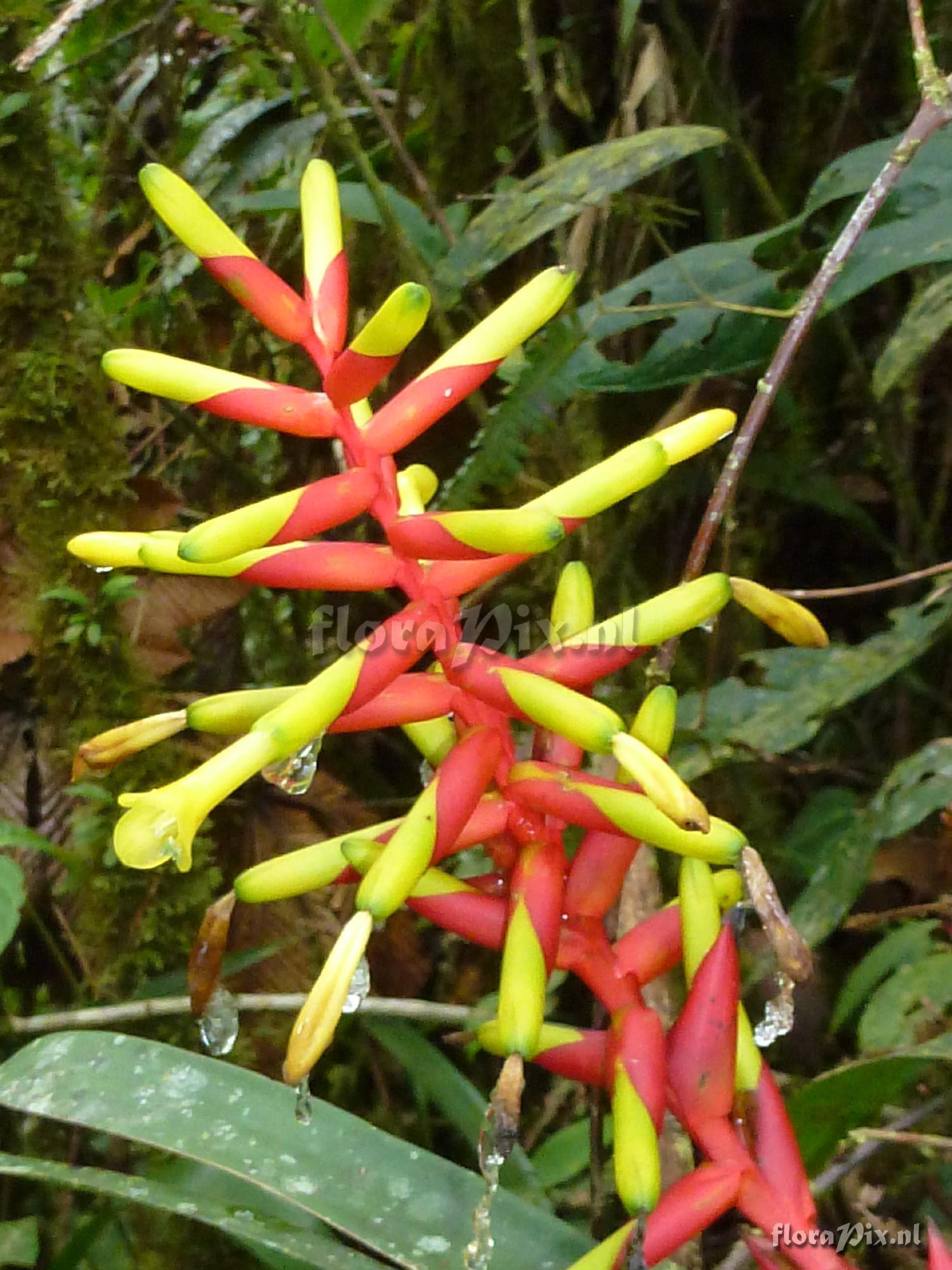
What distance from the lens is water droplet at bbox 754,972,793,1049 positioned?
0.56 m

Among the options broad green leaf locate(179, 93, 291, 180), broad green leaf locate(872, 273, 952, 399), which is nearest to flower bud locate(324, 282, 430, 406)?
broad green leaf locate(872, 273, 952, 399)

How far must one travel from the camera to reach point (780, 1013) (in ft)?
1.85

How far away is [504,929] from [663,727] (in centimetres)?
15

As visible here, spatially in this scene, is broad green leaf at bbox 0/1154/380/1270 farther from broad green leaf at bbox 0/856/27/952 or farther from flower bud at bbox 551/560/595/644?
flower bud at bbox 551/560/595/644

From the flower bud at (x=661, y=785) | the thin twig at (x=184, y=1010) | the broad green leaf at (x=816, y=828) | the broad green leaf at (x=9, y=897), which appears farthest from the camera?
the broad green leaf at (x=816, y=828)

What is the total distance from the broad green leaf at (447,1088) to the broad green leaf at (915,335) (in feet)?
2.65

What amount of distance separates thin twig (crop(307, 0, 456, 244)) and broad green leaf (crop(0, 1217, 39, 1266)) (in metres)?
1.17

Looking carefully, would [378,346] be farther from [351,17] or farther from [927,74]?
[351,17]

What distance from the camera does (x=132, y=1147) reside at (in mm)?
1201

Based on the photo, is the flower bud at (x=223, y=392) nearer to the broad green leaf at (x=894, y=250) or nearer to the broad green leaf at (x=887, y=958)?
the broad green leaf at (x=894, y=250)

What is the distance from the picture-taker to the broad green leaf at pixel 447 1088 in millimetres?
1032

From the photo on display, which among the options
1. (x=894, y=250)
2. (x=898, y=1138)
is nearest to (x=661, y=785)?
(x=898, y=1138)

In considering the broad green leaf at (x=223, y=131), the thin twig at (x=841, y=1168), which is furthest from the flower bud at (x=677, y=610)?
the broad green leaf at (x=223, y=131)

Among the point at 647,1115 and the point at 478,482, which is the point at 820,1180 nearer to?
the point at 647,1115
